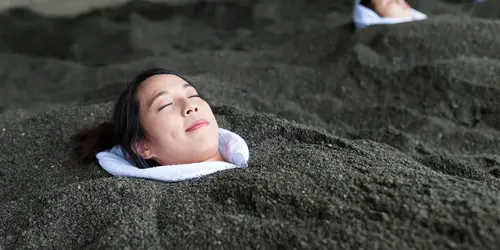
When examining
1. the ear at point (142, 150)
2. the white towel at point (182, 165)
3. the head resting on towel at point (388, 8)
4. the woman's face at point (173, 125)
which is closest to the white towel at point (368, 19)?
the head resting on towel at point (388, 8)

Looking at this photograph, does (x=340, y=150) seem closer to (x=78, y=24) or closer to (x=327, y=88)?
(x=327, y=88)

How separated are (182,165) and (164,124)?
154 mm

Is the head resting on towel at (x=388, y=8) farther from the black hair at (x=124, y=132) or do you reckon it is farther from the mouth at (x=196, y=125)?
the mouth at (x=196, y=125)

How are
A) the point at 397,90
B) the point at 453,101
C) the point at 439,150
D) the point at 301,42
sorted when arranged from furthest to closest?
the point at 301,42 < the point at 397,90 < the point at 453,101 < the point at 439,150

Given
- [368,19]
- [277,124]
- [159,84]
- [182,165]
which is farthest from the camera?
[368,19]

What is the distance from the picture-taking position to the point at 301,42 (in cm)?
367

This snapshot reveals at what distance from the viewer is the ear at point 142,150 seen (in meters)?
1.87

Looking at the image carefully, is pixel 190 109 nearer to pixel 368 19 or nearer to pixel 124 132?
pixel 124 132

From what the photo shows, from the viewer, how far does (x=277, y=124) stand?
2082 mm

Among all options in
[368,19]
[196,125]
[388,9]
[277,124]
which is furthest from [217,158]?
[388,9]

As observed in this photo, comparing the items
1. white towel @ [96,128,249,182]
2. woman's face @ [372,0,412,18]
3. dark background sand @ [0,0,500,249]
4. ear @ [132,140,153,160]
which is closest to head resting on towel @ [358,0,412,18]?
woman's face @ [372,0,412,18]

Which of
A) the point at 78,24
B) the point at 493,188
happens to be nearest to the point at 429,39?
the point at 493,188

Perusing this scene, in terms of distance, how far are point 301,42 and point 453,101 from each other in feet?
4.33

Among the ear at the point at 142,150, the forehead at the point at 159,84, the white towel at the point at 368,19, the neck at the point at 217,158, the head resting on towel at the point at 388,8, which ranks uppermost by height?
the head resting on towel at the point at 388,8
